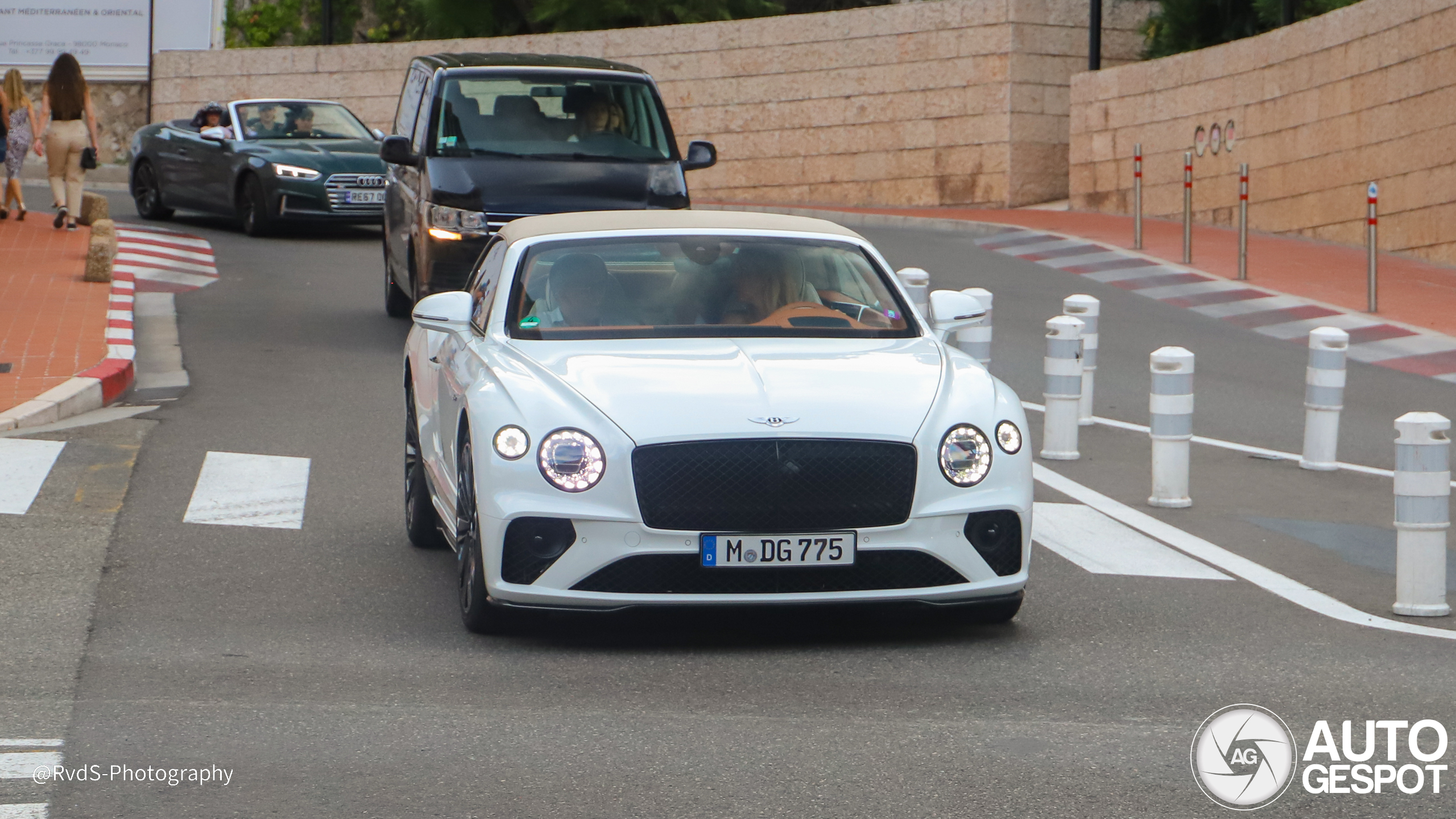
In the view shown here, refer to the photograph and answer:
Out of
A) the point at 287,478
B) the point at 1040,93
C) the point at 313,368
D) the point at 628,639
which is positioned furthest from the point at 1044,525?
the point at 1040,93

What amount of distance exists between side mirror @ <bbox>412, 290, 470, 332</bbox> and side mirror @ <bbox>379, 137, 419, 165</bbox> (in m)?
6.92

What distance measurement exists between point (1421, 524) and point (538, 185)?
7871 millimetres

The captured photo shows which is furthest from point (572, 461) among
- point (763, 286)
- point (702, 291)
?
point (763, 286)

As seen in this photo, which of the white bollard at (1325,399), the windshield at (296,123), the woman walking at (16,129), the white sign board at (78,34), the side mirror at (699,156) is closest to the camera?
the white bollard at (1325,399)

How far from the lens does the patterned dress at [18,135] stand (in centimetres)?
2169

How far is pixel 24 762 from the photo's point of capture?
506 cm

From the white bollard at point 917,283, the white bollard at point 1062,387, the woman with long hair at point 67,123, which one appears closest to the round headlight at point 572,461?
the white bollard at point 1062,387

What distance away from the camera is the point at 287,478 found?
9.89 m

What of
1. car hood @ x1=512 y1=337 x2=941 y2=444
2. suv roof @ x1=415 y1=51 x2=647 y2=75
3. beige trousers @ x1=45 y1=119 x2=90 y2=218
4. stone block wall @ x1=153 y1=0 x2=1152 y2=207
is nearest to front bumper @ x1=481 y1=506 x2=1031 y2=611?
car hood @ x1=512 y1=337 x2=941 y2=444

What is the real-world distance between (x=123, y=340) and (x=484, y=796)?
10.1 meters

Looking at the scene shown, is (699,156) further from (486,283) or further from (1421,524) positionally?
(1421,524)

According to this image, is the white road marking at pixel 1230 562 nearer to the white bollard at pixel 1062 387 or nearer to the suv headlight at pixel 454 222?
the white bollard at pixel 1062 387

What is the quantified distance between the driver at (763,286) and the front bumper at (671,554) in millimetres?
1331

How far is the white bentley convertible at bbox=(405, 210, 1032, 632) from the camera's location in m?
6.33
